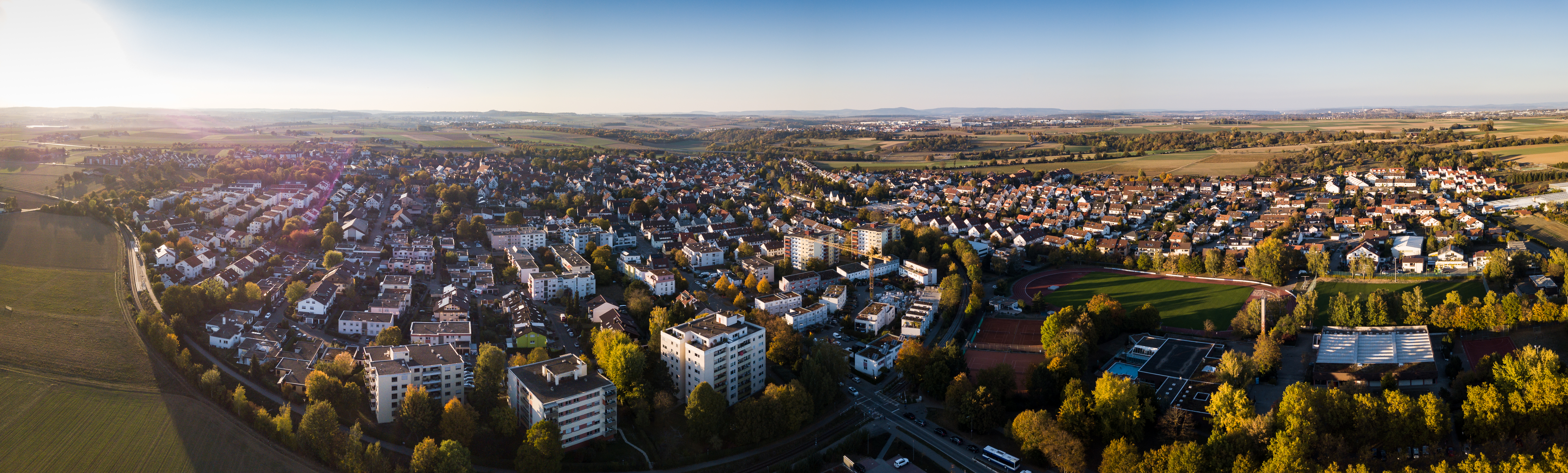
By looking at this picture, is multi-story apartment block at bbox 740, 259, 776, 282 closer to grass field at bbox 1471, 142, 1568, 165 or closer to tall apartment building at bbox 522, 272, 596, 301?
tall apartment building at bbox 522, 272, 596, 301

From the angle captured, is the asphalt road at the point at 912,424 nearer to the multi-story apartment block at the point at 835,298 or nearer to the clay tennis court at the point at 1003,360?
the clay tennis court at the point at 1003,360

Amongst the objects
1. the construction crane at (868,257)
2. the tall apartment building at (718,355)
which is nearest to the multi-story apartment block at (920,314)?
the construction crane at (868,257)

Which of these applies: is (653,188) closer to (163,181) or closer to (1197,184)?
(163,181)

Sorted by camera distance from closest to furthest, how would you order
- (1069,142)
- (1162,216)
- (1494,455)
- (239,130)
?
(1494,455), (1162,216), (1069,142), (239,130)

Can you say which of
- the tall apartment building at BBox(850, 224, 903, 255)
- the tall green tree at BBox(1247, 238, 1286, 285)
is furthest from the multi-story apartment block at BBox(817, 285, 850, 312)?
the tall green tree at BBox(1247, 238, 1286, 285)

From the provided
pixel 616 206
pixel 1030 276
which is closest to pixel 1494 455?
pixel 1030 276

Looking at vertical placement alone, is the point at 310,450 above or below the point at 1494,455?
below
